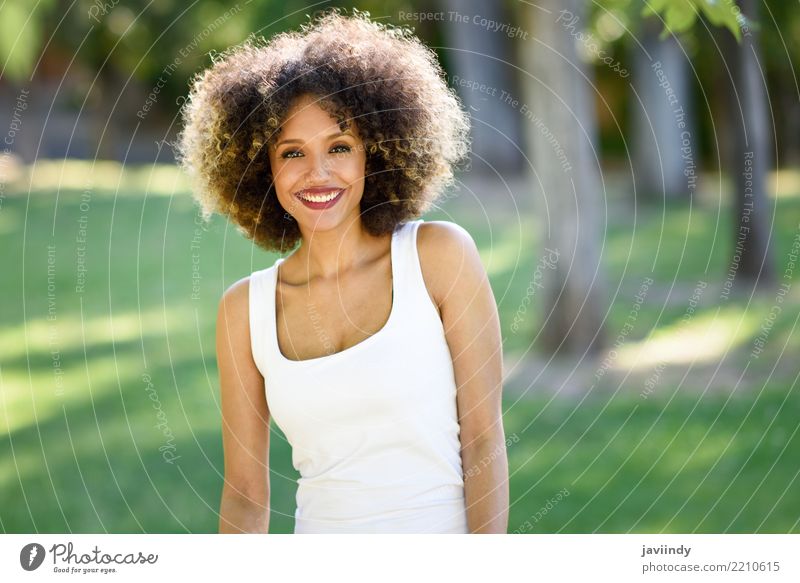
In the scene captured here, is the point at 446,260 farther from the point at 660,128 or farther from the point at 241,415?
the point at 660,128

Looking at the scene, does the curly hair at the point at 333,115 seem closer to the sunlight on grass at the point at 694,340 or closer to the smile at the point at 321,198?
the smile at the point at 321,198

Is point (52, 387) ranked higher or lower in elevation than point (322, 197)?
lower

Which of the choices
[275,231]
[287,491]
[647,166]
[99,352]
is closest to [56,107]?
[647,166]

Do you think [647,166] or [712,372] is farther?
[647,166]

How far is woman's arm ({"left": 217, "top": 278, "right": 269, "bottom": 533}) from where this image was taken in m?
2.45

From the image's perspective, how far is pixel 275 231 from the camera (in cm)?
281

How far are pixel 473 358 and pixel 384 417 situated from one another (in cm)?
23

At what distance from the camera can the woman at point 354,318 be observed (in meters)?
2.35

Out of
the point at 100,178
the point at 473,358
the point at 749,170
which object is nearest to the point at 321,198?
the point at 473,358

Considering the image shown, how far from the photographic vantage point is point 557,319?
21.6ft

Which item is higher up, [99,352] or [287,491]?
[99,352]

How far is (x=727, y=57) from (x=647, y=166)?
18.8ft

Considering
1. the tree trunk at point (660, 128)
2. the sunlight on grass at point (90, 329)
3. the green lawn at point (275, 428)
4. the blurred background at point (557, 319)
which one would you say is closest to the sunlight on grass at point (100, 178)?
the blurred background at point (557, 319)
